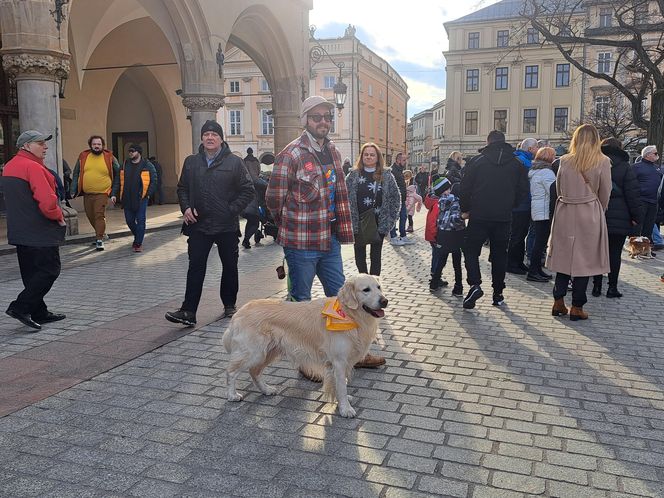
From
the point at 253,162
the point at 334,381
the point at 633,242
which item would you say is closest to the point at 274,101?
the point at 253,162

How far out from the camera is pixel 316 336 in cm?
384

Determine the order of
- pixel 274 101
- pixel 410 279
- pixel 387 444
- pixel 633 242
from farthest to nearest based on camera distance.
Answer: pixel 274 101
pixel 633 242
pixel 410 279
pixel 387 444

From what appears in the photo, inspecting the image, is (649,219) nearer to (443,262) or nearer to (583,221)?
(443,262)

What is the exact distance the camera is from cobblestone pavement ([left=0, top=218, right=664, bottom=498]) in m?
2.96

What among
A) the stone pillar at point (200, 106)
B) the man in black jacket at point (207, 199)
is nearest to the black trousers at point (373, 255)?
the man in black jacket at point (207, 199)

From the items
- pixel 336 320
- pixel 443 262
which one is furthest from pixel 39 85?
pixel 336 320

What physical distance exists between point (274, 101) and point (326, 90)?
1513 inches

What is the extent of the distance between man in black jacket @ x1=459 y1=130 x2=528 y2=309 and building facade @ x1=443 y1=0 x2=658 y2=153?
5146 cm

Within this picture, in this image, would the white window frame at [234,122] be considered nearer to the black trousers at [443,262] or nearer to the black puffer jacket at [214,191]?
the black trousers at [443,262]

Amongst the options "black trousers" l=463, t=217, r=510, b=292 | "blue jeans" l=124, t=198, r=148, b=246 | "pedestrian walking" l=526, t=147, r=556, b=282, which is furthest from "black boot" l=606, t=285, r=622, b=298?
"blue jeans" l=124, t=198, r=148, b=246

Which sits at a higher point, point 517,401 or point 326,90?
point 326,90

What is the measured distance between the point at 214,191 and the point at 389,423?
3047 mm

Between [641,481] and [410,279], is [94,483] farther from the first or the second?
[410,279]

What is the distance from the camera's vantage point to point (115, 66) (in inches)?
783
